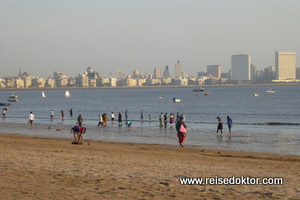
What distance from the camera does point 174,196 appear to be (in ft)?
35.7

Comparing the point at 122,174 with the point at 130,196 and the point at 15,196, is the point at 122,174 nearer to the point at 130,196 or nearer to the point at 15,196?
the point at 130,196

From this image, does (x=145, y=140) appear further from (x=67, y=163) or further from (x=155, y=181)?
(x=155, y=181)

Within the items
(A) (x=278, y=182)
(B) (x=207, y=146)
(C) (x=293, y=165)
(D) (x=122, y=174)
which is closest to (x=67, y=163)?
(D) (x=122, y=174)

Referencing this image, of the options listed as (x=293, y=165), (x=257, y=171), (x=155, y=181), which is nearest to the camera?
(x=155, y=181)

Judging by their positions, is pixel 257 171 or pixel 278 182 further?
pixel 257 171

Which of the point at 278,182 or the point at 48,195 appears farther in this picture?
the point at 278,182

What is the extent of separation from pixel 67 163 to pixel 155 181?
4.47 meters

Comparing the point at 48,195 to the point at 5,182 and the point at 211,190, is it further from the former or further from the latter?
the point at 211,190

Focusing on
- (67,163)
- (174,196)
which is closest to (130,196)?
(174,196)

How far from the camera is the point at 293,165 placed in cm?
1794

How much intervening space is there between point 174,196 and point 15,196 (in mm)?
→ 3564

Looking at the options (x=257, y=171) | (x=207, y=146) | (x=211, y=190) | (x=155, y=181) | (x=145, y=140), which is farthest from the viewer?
(x=145, y=140)

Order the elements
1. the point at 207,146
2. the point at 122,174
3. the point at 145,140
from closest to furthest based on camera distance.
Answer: the point at 122,174 < the point at 207,146 < the point at 145,140

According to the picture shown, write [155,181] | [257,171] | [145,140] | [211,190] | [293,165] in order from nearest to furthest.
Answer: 1. [211,190]
2. [155,181]
3. [257,171]
4. [293,165]
5. [145,140]
